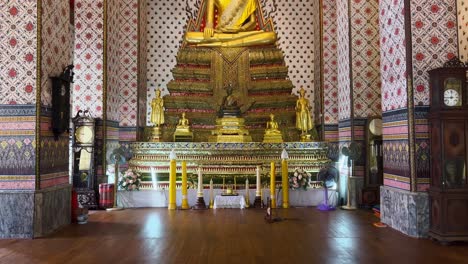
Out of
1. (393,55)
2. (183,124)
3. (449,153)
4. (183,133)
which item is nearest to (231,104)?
(183,124)

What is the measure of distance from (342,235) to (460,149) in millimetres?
2092

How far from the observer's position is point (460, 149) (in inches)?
229

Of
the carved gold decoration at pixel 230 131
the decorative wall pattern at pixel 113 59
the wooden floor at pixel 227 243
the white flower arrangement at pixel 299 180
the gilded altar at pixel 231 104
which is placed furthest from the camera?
the carved gold decoration at pixel 230 131

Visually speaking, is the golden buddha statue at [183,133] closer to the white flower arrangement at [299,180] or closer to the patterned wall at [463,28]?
the white flower arrangement at [299,180]

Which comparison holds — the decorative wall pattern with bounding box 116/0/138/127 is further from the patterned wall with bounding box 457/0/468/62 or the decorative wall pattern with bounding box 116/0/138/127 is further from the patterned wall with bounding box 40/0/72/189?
the patterned wall with bounding box 457/0/468/62

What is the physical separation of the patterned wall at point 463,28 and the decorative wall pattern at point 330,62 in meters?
4.71

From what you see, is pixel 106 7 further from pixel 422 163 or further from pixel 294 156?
pixel 422 163

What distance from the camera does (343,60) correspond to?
10.1 meters

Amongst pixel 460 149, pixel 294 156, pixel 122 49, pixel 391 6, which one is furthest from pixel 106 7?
pixel 460 149

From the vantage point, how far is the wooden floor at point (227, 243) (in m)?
4.89

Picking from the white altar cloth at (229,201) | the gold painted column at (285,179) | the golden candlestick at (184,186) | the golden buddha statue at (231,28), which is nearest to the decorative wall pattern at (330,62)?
the golden buddha statue at (231,28)

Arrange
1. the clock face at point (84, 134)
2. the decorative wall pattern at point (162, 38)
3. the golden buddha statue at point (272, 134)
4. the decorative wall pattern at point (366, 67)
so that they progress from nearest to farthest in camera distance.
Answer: the clock face at point (84, 134), the decorative wall pattern at point (366, 67), the golden buddha statue at point (272, 134), the decorative wall pattern at point (162, 38)

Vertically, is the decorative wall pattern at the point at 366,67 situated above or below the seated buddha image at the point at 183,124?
above

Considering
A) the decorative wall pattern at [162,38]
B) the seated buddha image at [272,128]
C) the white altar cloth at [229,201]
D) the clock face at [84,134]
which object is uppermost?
the decorative wall pattern at [162,38]
